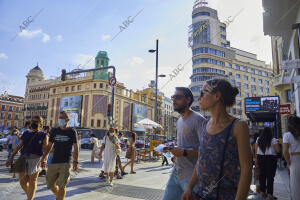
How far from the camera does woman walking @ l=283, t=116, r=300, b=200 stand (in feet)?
12.3

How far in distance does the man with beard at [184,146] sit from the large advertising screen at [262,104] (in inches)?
750

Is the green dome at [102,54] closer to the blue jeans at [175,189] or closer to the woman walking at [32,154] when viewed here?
the woman walking at [32,154]

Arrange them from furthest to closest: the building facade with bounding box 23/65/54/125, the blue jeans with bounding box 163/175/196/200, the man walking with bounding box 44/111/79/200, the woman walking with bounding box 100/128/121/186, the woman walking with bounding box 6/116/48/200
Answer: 1. the building facade with bounding box 23/65/54/125
2. the woman walking with bounding box 100/128/121/186
3. the woman walking with bounding box 6/116/48/200
4. the man walking with bounding box 44/111/79/200
5. the blue jeans with bounding box 163/175/196/200

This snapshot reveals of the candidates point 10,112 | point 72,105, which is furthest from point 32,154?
point 10,112

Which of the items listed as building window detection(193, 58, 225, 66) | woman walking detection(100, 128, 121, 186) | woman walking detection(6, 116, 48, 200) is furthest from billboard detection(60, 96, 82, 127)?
woman walking detection(6, 116, 48, 200)

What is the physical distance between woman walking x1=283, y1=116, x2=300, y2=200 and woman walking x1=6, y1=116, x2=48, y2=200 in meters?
4.80

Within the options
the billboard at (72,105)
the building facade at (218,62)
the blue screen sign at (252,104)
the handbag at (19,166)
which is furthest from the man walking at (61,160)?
the billboard at (72,105)

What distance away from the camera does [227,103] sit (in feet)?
5.98

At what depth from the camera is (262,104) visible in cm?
1988

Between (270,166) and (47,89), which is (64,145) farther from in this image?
(47,89)

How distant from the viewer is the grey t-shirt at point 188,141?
8.08 feet

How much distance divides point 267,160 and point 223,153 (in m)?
4.84

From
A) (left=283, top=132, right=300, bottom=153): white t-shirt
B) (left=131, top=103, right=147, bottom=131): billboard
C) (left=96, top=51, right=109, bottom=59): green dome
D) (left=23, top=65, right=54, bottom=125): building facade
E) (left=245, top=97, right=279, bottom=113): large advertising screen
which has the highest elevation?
(left=96, top=51, right=109, bottom=59): green dome

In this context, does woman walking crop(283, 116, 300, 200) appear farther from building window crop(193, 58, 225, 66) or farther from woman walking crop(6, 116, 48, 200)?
A: building window crop(193, 58, 225, 66)
